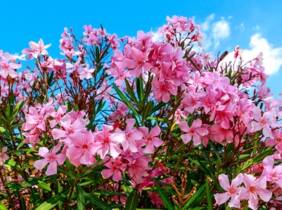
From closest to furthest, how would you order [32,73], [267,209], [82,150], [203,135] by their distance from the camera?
[82,150], [203,135], [267,209], [32,73]

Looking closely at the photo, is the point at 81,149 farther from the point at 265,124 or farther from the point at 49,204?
the point at 265,124

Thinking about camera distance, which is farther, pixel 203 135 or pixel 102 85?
pixel 102 85

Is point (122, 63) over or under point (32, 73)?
under

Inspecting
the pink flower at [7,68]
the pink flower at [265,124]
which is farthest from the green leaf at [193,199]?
the pink flower at [7,68]

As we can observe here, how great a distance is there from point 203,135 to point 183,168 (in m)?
0.43

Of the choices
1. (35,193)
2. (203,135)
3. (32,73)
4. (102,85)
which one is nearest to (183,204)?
(203,135)

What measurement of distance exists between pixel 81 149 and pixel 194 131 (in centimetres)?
58

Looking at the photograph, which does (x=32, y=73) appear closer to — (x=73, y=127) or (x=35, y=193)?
(x=35, y=193)

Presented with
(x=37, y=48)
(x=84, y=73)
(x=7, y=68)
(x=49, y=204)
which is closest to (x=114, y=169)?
(x=49, y=204)

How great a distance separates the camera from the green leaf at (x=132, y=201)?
7.31 ft

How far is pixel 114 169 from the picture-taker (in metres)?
2.09

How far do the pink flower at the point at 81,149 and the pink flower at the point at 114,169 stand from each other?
12 centimetres

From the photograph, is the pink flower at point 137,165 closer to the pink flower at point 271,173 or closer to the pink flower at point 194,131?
the pink flower at point 194,131

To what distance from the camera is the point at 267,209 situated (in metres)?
2.51
